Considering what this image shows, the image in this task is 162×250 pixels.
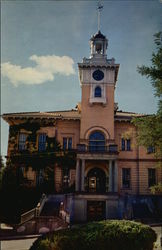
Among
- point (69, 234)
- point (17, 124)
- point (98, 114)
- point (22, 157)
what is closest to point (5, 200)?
point (22, 157)

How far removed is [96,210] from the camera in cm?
2127

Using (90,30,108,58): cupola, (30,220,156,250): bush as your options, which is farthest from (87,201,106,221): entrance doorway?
(90,30,108,58): cupola

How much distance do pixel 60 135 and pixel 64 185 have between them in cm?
494

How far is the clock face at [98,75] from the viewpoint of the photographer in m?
26.2

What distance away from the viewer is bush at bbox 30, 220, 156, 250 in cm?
698

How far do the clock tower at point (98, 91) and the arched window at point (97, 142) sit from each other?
41 centimetres

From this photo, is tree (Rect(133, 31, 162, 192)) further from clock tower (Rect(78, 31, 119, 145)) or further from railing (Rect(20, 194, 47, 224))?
clock tower (Rect(78, 31, 119, 145))

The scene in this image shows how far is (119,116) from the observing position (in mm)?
25797

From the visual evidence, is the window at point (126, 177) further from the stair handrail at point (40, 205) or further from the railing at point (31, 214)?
the railing at point (31, 214)

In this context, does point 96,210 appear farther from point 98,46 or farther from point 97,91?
point 98,46

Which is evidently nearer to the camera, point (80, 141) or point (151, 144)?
point (151, 144)

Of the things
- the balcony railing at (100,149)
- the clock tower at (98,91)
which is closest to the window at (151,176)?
the balcony railing at (100,149)

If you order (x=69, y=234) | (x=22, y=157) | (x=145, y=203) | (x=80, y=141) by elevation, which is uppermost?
(x=80, y=141)

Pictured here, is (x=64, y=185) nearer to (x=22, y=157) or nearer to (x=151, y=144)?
(x=22, y=157)
